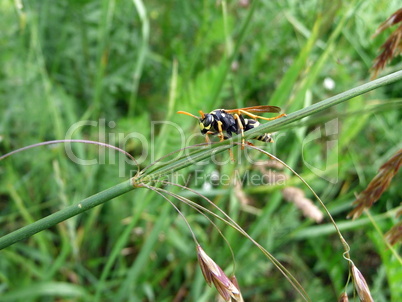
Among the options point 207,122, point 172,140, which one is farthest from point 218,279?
point 172,140

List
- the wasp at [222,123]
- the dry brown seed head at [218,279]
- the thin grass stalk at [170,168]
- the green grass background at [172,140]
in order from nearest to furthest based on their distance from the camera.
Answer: the thin grass stalk at [170,168], the dry brown seed head at [218,279], the wasp at [222,123], the green grass background at [172,140]

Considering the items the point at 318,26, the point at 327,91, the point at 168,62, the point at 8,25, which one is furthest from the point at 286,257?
the point at 8,25

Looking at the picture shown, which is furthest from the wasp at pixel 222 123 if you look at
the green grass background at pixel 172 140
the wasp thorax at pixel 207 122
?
the green grass background at pixel 172 140

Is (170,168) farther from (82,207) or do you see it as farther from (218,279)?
(218,279)

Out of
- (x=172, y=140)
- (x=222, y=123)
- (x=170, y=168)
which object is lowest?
(x=172, y=140)

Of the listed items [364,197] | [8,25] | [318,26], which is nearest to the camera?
[364,197]

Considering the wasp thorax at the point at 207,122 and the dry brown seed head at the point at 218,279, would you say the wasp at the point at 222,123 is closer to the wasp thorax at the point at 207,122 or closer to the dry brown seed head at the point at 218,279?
the wasp thorax at the point at 207,122

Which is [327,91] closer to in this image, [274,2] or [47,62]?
[274,2]

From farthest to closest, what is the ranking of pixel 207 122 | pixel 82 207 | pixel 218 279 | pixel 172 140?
pixel 172 140
pixel 207 122
pixel 218 279
pixel 82 207

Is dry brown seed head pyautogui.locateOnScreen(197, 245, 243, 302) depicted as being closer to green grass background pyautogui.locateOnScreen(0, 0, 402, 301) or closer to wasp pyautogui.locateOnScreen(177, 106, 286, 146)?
wasp pyautogui.locateOnScreen(177, 106, 286, 146)
